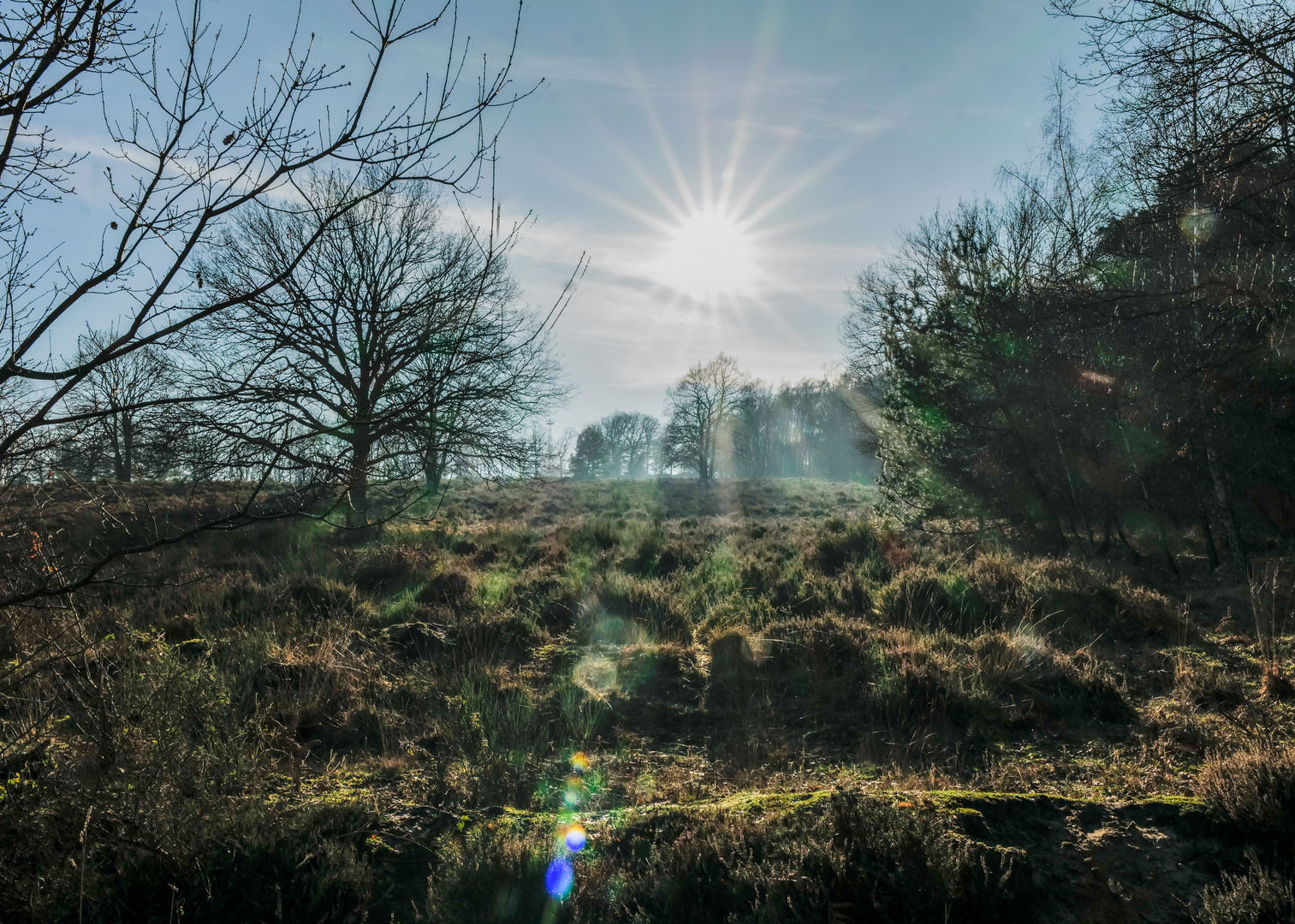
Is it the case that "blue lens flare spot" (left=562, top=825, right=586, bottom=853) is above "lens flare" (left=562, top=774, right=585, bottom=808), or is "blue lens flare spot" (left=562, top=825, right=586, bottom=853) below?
above

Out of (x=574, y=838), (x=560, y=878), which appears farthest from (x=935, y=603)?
(x=560, y=878)

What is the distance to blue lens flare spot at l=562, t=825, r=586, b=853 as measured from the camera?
3041mm

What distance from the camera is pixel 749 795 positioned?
3.61 meters

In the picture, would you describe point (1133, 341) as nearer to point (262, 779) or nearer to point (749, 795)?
point (749, 795)

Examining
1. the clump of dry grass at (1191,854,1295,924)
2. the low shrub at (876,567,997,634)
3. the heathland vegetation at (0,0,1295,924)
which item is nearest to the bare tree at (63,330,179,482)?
the heathland vegetation at (0,0,1295,924)

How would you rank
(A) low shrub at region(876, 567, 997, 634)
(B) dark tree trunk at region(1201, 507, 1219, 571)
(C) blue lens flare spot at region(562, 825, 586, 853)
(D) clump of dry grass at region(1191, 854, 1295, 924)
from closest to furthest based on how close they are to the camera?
(D) clump of dry grass at region(1191, 854, 1295, 924) → (C) blue lens flare spot at region(562, 825, 586, 853) → (A) low shrub at region(876, 567, 997, 634) → (B) dark tree trunk at region(1201, 507, 1219, 571)

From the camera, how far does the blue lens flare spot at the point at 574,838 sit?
3.04m

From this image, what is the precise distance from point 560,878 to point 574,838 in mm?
254

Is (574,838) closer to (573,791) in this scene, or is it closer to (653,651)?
(573,791)

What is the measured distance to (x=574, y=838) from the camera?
10.2 ft

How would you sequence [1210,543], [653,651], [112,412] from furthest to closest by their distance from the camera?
[1210,543] → [653,651] → [112,412]

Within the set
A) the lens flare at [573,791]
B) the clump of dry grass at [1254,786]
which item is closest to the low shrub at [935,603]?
the clump of dry grass at [1254,786]

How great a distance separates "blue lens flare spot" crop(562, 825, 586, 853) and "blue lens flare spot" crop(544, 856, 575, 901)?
84mm

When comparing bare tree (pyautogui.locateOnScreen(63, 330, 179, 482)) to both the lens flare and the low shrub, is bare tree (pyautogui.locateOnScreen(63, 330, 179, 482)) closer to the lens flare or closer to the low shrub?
the lens flare
